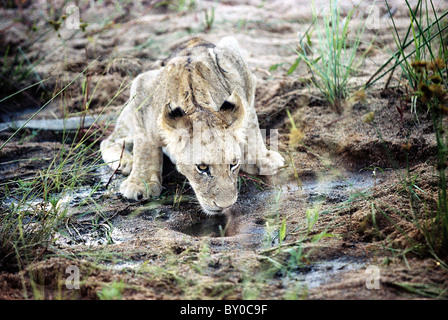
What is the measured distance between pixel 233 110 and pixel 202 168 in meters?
0.54

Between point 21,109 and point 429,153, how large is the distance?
16.9 ft

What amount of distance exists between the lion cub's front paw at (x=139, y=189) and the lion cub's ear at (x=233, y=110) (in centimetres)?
103

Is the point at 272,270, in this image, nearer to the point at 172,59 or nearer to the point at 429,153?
the point at 429,153

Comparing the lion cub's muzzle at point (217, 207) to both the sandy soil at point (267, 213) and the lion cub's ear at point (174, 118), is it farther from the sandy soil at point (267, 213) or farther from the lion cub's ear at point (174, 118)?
the lion cub's ear at point (174, 118)

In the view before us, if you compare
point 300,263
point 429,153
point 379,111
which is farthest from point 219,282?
point 379,111

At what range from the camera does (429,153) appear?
12.9ft

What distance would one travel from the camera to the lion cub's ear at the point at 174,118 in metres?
3.53

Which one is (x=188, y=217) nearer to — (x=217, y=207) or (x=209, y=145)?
(x=217, y=207)

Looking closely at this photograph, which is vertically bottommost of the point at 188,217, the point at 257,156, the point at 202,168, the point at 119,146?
the point at 188,217

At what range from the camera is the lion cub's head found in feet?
11.3

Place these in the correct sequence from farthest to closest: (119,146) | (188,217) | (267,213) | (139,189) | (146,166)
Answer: (119,146) → (146,166) → (139,189) → (188,217) → (267,213)

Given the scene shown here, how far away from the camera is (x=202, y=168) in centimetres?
352

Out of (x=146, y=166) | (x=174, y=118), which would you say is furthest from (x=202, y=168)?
(x=146, y=166)

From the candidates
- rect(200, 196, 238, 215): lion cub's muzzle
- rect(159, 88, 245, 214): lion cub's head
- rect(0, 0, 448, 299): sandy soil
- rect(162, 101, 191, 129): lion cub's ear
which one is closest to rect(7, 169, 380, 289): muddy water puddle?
rect(0, 0, 448, 299): sandy soil
